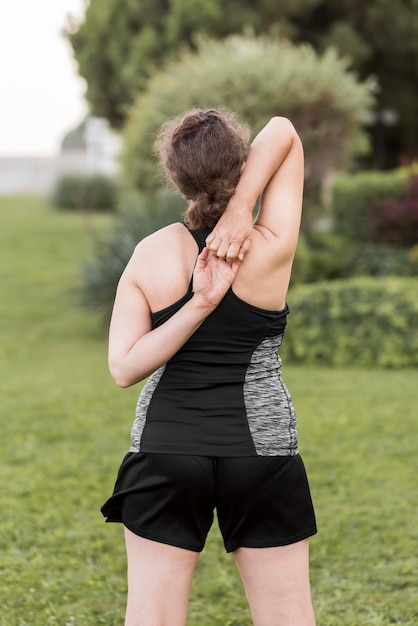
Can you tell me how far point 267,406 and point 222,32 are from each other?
20.8m

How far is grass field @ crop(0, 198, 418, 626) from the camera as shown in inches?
164

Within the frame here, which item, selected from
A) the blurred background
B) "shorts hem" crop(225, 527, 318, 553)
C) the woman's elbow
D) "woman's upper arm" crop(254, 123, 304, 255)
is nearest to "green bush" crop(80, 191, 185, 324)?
the blurred background

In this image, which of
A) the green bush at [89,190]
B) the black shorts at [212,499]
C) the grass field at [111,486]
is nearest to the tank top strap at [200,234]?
the black shorts at [212,499]

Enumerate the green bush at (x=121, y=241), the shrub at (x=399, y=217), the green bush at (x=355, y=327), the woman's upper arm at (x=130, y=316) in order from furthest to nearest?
the shrub at (x=399, y=217) < the green bush at (x=121, y=241) < the green bush at (x=355, y=327) < the woman's upper arm at (x=130, y=316)

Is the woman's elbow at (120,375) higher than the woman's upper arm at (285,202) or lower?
lower

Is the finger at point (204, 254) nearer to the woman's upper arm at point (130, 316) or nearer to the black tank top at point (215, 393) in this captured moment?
the black tank top at point (215, 393)

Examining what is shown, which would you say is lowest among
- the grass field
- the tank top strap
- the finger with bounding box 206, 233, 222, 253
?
the grass field

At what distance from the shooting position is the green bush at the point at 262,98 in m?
12.8

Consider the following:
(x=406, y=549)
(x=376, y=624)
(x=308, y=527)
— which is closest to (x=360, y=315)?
(x=406, y=549)

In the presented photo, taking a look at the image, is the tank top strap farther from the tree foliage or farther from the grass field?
the tree foliage

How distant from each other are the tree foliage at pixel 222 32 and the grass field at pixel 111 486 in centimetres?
1321

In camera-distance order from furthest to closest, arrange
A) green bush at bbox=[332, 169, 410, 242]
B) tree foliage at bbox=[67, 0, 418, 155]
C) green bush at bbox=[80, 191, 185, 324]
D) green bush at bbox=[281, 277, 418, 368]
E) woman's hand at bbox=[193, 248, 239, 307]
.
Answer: tree foliage at bbox=[67, 0, 418, 155] < green bush at bbox=[332, 169, 410, 242] < green bush at bbox=[80, 191, 185, 324] < green bush at bbox=[281, 277, 418, 368] < woman's hand at bbox=[193, 248, 239, 307]

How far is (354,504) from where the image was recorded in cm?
543

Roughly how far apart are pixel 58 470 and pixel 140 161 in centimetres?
878
